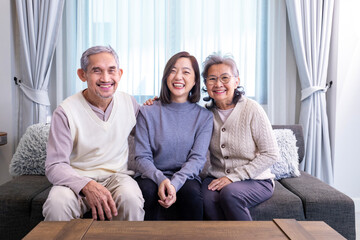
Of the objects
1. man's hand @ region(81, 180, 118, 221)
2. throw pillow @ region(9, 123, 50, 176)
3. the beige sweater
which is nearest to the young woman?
the beige sweater

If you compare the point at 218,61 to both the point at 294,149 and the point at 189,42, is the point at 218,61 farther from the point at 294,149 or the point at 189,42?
the point at 189,42

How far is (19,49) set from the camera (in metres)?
Result: 2.83

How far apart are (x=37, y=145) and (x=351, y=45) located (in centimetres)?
236

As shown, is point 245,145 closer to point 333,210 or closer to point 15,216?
point 333,210

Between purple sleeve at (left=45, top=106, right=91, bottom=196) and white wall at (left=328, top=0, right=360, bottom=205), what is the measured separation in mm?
2041

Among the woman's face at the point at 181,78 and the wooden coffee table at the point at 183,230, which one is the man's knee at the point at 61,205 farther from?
the woman's face at the point at 181,78

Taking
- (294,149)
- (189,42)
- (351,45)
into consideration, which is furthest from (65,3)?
(351,45)

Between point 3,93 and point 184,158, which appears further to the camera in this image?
point 3,93

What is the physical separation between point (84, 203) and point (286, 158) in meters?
1.25

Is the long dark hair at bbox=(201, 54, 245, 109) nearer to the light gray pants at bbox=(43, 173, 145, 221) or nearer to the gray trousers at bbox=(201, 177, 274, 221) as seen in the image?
the gray trousers at bbox=(201, 177, 274, 221)

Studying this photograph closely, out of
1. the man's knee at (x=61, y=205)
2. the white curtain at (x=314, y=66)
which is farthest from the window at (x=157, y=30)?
the man's knee at (x=61, y=205)

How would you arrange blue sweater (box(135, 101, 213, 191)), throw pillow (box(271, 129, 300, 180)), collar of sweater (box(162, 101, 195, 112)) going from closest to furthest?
blue sweater (box(135, 101, 213, 191)), collar of sweater (box(162, 101, 195, 112)), throw pillow (box(271, 129, 300, 180))

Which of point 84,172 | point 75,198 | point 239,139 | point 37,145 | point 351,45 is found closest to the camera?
point 75,198

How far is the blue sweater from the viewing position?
1819mm
